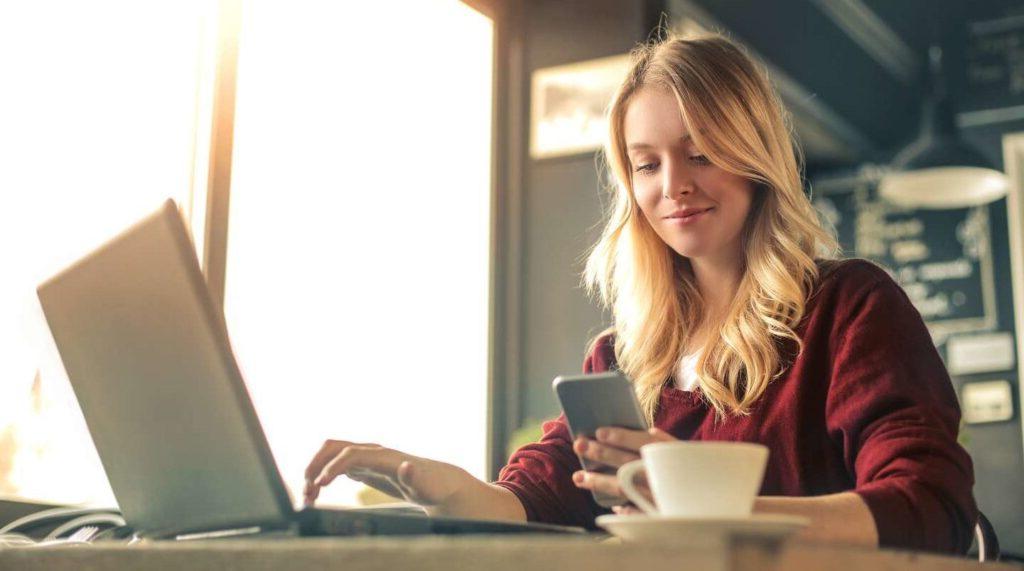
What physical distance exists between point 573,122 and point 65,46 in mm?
1589

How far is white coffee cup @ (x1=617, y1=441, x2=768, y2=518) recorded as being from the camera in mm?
674

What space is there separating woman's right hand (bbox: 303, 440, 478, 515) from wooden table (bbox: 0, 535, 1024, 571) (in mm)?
355

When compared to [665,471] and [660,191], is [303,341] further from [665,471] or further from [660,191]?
[665,471]

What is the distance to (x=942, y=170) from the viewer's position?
3912mm

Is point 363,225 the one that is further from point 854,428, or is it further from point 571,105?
point 854,428

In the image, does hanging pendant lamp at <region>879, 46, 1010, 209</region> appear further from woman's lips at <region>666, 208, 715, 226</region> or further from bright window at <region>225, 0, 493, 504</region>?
woman's lips at <region>666, 208, 715, 226</region>

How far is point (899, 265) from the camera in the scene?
500 cm

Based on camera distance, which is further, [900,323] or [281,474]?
[900,323]

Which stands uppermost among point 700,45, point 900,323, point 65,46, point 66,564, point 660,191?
point 65,46

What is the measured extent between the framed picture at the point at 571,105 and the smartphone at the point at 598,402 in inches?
96.3

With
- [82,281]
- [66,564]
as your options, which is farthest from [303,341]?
[66,564]

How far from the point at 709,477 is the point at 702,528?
0.24 ft

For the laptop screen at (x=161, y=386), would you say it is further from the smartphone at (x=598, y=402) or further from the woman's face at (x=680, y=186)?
the woman's face at (x=680, y=186)

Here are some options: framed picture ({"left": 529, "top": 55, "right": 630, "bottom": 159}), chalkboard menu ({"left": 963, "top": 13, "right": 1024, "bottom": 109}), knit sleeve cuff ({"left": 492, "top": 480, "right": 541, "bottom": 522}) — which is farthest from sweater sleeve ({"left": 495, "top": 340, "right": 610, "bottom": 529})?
chalkboard menu ({"left": 963, "top": 13, "right": 1024, "bottom": 109})
